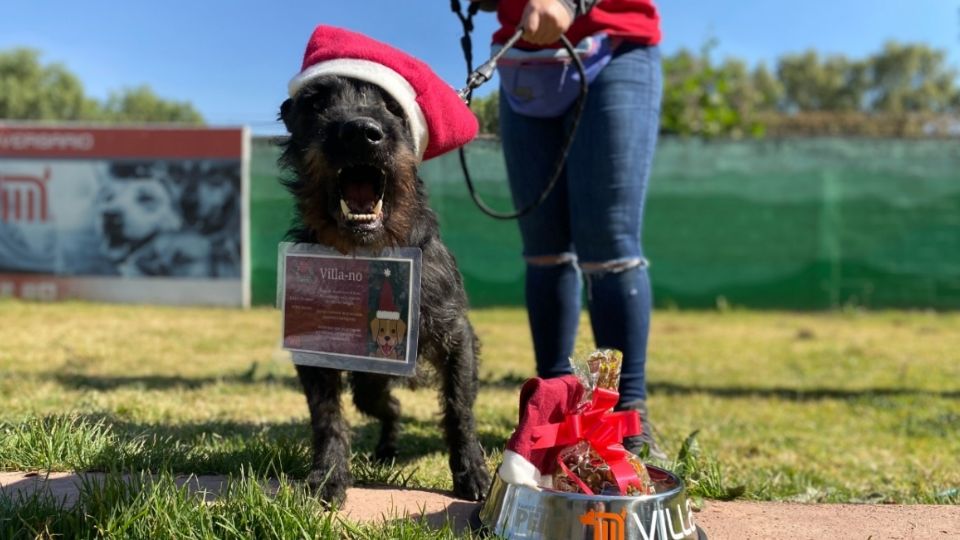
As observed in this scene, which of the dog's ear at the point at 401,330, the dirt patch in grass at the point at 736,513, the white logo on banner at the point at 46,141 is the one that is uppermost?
the white logo on banner at the point at 46,141

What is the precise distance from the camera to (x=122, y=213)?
39.0 feet

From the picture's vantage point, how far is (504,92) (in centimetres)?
341

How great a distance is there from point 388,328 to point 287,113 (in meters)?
0.72

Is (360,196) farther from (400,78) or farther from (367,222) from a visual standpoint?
(400,78)

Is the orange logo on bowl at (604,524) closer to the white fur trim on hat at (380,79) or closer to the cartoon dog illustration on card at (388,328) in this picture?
the cartoon dog illustration on card at (388,328)

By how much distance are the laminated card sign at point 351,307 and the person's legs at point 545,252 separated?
3.72ft

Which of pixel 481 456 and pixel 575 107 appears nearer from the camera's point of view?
pixel 481 456

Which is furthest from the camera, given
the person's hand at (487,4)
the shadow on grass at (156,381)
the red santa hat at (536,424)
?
the shadow on grass at (156,381)

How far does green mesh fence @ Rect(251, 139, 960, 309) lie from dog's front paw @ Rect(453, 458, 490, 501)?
899 centimetres

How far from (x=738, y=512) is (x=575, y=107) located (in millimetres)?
1587

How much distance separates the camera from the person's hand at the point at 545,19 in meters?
2.68

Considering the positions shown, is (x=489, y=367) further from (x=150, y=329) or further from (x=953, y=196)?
(x=953, y=196)

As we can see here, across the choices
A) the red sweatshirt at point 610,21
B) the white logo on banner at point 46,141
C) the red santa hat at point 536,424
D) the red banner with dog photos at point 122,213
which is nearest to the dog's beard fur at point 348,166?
the red santa hat at point 536,424

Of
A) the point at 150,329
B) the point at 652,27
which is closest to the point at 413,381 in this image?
the point at 652,27
